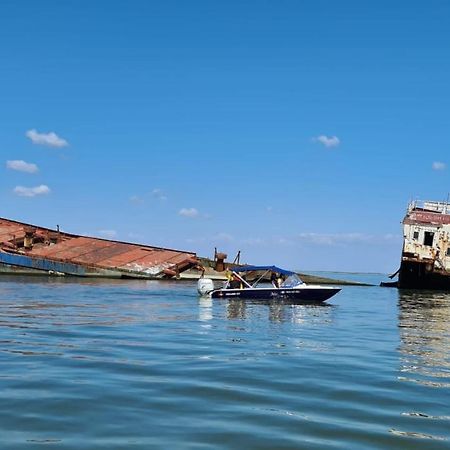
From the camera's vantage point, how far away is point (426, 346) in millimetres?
16938

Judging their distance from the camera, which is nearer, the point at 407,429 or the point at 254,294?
the point at 407,429

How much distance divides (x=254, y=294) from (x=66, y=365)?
1957cm

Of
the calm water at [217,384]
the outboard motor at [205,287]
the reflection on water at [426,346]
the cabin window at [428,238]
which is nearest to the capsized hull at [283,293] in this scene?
the outboard motor at [205,287]

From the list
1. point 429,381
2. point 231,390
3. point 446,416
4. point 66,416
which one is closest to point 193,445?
point 66,416

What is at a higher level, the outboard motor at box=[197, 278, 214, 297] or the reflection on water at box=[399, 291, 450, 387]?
the outboard motor at box=[197, 278, 214, 297]

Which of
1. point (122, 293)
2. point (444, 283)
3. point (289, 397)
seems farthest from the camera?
point (444, 283)

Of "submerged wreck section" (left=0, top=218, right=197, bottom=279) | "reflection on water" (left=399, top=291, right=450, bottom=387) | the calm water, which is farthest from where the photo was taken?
"submerged wreck section" (left=0, top=218, right=197, bottom=279)

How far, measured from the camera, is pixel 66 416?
26.2 ft

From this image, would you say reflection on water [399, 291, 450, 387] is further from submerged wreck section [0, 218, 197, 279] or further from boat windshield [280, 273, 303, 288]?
submerged wreck section [0, 218, 197, 279]

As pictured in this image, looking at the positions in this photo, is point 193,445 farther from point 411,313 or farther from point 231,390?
point 411,313

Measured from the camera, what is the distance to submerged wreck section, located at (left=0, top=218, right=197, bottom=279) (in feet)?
156

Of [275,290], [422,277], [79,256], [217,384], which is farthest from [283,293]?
[422,277]

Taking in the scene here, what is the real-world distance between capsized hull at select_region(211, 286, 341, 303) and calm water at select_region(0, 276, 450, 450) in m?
8.54

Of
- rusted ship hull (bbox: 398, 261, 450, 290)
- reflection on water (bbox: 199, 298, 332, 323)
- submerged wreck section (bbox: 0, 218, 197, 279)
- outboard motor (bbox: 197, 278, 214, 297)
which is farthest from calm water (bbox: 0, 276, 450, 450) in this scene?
rusted ship hull (bbox: 398, 261, 450, 290)
